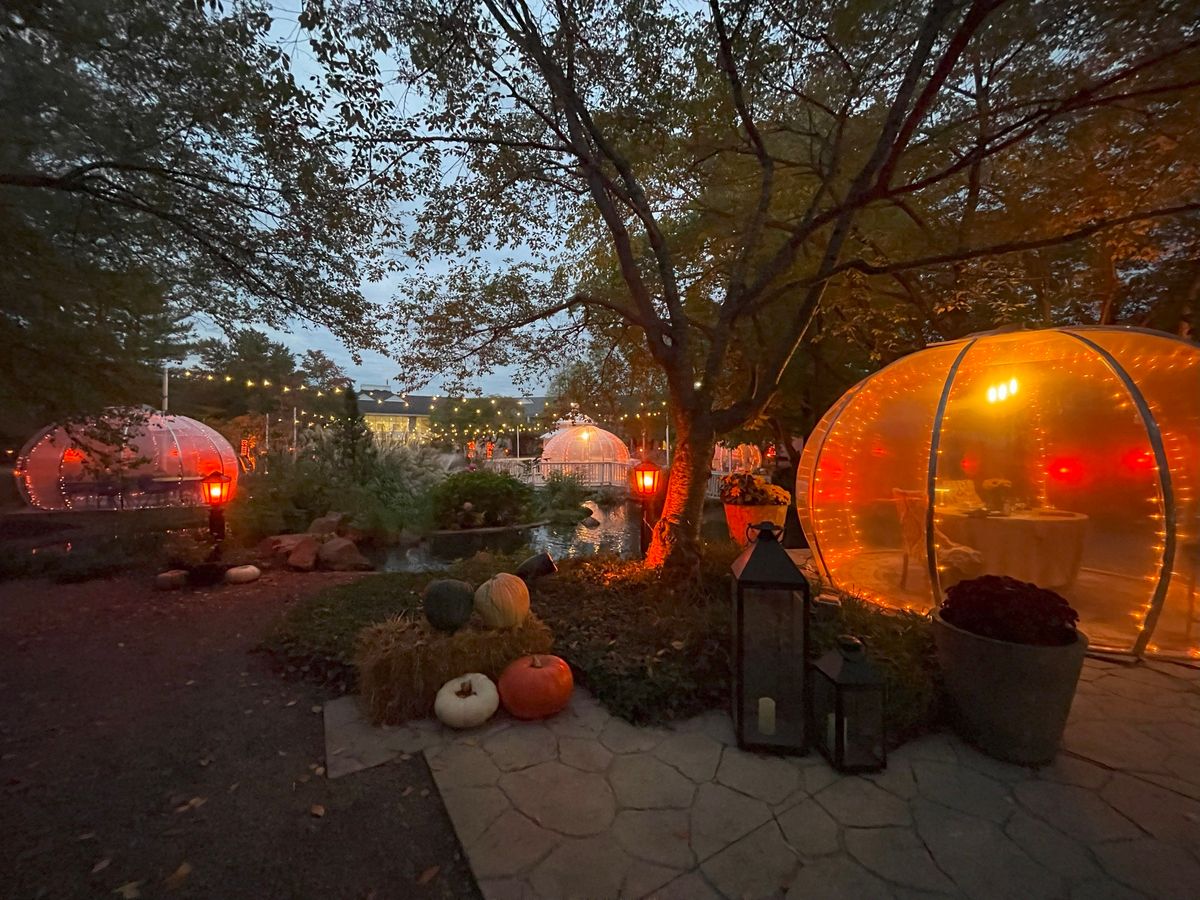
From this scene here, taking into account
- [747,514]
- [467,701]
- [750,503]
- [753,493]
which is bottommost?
[467,701]

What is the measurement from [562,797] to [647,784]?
17.7 inches

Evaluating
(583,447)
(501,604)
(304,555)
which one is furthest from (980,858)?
(583,447)

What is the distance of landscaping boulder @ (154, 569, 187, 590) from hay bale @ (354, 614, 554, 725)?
437cm

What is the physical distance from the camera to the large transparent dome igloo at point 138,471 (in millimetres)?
11570

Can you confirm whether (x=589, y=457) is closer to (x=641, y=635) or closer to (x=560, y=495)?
(x=560, y=495)

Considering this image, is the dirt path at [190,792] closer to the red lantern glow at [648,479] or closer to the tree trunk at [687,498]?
the tree trunk at [687,498]

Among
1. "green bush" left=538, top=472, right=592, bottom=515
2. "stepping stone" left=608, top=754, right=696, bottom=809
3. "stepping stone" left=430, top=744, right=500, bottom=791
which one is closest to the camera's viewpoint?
"stepping stone" left=608, top=754, right=696, bottom=809

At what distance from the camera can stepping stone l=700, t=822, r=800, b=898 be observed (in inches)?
80.9

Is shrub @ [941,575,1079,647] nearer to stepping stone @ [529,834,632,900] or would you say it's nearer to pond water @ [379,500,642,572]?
stepping stone @ [529,834,632,900]

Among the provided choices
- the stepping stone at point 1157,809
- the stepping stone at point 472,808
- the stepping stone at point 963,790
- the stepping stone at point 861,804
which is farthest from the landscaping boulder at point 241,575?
the stepping stone at point 1157,809

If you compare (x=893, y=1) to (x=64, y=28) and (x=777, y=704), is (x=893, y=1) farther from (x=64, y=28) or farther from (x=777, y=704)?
(x=64, y=28)

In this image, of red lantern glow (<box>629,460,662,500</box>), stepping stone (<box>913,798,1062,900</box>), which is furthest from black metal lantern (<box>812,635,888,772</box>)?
red lantern glow (<box>629,460,662,500</box>)

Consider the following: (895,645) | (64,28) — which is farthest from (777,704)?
(64,28)

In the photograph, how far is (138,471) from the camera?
41.2 feet
